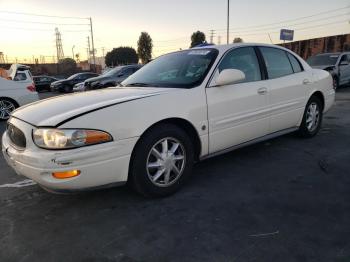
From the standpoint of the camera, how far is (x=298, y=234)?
248 centimetres

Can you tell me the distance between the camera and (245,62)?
4016mm

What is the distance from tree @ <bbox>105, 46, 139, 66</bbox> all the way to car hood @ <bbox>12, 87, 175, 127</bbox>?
65.3m

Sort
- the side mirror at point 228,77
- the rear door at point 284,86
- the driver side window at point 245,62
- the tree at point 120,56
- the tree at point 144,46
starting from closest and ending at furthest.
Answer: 1. the side mirror at point 228,77
2. the driver side window at point 245,62
3. the rear door at point 284,86
4. the tree at point 120,56
5. the tree at point 144,46

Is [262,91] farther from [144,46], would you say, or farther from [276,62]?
[144,46]

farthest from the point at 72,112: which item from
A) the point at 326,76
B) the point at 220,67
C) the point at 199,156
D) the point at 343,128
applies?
the point at 343,128

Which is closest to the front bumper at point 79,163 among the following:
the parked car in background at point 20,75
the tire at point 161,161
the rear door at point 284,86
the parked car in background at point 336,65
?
the tire at point 161,161

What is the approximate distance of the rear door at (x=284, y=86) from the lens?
13.9 feet

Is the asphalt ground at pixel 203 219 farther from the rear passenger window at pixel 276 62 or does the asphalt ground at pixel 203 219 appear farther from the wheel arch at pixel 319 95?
the wheel arch at pixel 319 95

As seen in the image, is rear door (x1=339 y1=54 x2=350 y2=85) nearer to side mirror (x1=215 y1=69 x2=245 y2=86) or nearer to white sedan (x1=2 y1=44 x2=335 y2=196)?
white sedan (x1=2 y1=44 x2=335 y2=196)

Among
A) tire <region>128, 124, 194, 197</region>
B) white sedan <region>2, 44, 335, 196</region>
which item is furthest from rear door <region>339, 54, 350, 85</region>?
tire <region>128, 124, 194, 197</region>

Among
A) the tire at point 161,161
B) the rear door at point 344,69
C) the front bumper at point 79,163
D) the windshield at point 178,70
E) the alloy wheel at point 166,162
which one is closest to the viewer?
the front bumper at point 79,163

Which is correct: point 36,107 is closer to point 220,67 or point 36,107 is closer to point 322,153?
point 220,67

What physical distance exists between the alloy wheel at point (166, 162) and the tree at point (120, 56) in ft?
215

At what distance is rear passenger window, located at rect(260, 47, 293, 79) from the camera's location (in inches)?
168
